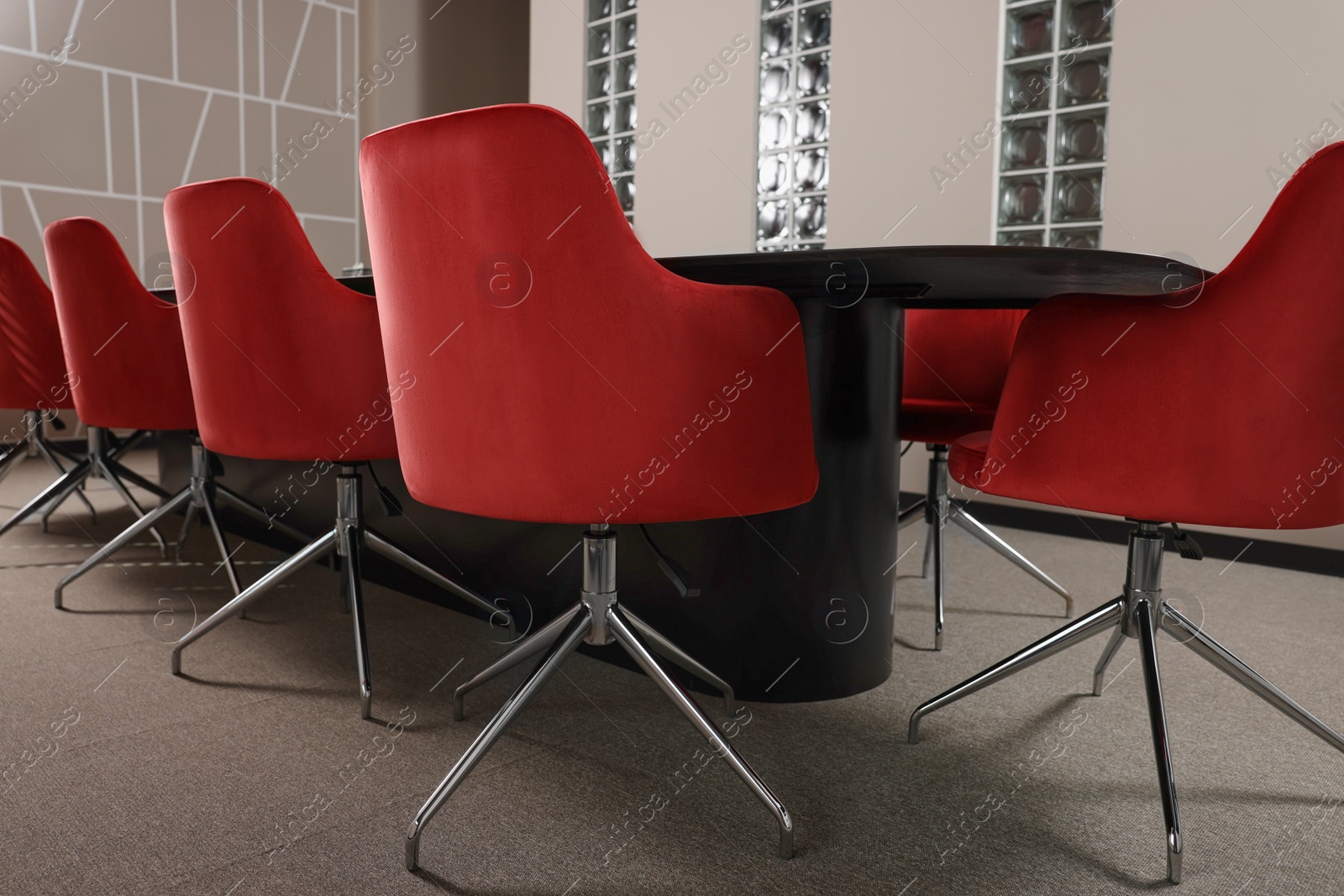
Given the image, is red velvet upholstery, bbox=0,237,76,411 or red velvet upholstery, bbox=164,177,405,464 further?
red velvet upholstery, bbox=0,237,76,411

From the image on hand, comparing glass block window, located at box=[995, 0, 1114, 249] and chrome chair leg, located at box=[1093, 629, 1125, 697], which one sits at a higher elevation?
glass block window, located at box=[995, 0, 1114, 249]

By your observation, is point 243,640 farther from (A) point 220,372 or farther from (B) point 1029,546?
(B) point 1029,546

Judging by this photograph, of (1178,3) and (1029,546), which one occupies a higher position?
(1178,3)

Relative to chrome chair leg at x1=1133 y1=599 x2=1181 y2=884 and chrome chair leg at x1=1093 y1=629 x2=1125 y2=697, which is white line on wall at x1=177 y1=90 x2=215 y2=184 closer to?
chrome chair leg at x1=1093 y1=629 x2=1125 y2=697

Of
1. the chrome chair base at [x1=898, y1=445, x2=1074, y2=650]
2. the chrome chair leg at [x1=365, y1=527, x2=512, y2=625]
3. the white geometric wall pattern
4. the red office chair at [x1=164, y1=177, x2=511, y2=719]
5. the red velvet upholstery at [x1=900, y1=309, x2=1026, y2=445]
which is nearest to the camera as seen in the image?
the red office chair at [x1=164, y1=177, x2=511, y2=719]

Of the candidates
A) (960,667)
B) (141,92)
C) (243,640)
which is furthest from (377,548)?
(141,92)

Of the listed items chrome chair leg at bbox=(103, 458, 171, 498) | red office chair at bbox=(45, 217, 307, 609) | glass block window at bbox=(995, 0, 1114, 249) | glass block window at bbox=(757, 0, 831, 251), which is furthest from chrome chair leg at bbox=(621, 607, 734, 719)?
glass block window at bbox=(757, 0, 831, 251)

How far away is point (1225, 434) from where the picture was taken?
3.47 ft

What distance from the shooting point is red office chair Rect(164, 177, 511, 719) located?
1.51 m

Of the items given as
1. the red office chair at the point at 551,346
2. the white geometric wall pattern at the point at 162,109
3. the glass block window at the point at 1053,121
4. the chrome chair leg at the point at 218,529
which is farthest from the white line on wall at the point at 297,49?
the red office chair at the point at 551,346

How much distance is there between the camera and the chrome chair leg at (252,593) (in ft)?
5.33

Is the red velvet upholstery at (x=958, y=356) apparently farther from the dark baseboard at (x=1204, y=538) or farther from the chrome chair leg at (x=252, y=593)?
the chrome chair leg at (x=252, y=593)

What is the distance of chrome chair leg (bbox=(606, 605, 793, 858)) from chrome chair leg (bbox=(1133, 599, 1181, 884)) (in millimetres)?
439

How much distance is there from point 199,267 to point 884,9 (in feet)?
9.40
